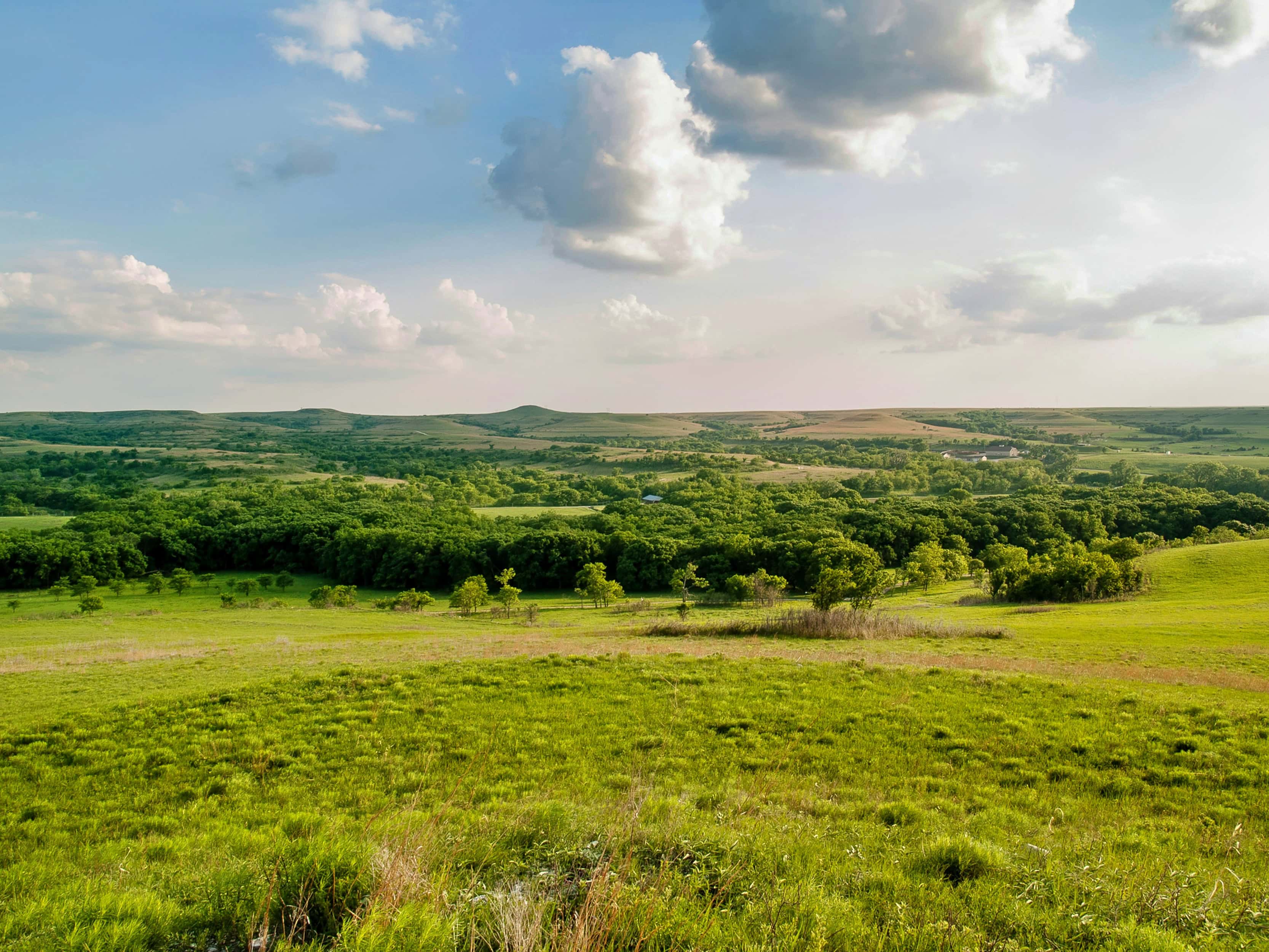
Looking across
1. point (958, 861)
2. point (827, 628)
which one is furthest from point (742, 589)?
point (958, 861)

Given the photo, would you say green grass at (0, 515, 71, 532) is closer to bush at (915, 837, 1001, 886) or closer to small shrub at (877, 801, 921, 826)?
small shrub at (877, 801, 921, 826)

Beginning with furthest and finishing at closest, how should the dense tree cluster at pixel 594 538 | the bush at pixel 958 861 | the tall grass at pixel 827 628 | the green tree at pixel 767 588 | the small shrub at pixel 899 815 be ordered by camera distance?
the dense tree cluster at pixel 594 538 < the green tree at pixel 767 588 < the tall grass at pixel 827 628 < the small shrub at pixel 899 815 < the bush at pixel 958 861

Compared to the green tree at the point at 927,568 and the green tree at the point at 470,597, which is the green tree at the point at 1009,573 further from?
the green tree at the point at 470,597

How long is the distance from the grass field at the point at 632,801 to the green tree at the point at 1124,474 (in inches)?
6404

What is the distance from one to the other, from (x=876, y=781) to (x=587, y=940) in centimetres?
736

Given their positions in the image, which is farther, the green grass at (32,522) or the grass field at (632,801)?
the green grass at (32,522)

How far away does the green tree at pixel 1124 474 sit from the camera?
151 metres

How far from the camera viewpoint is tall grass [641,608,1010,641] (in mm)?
28516

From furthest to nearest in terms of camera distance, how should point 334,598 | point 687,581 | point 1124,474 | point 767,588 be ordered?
point 1124,474
point 687,581
point 767,588
point 334,598

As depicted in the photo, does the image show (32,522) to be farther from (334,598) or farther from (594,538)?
(594,538)

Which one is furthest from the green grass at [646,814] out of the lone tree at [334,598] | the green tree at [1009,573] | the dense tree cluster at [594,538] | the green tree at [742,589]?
the lone tree at [334,598]

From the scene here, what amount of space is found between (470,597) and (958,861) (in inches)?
2057

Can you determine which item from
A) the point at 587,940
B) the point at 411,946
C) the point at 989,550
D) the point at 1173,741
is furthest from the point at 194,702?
the point at 989,550

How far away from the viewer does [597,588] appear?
61.7 meters
